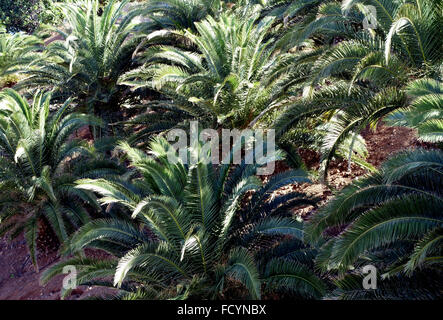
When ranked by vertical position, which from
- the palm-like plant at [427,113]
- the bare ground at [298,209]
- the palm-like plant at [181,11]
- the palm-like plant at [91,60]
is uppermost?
the palm-like plant at [181,11]

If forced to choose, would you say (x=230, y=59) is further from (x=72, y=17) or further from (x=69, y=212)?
(x=72, y=17)

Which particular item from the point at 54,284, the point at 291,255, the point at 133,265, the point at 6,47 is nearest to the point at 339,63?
the point at 291,255

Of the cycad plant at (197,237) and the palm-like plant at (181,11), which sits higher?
the palm-like plant at (181,11)

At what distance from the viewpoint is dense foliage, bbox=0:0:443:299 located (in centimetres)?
464

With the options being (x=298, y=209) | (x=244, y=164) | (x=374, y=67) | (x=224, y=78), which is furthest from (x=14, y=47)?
(x=374, y=67)

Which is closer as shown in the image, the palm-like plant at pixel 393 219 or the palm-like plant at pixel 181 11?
the palm-like plant at pixel 393 219

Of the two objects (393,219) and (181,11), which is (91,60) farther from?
(393,219)

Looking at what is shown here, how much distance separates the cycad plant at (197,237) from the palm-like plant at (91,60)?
4476 millimetres

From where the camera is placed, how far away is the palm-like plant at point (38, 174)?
782cm

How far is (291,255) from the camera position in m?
5.55

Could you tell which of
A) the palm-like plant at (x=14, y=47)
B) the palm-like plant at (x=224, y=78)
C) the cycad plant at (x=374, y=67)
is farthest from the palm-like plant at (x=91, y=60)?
the cycad plant at (x=374, y=67)

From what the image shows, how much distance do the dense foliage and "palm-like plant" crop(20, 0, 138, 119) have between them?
4cm

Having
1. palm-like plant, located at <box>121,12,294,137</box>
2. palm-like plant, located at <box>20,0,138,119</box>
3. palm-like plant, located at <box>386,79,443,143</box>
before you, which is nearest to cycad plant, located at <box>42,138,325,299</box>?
palm-like plant, located at <box>121,12,294,137</box>

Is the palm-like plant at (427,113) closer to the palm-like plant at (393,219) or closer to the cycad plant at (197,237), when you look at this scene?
the palm-like plant at (393,219)
